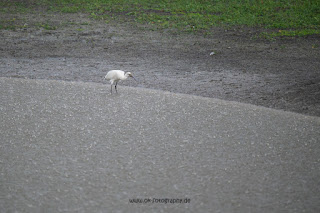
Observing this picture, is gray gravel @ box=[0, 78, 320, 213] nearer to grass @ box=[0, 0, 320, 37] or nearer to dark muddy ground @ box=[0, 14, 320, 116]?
dark muddy ground @ box=[0, 14, 320, 116]

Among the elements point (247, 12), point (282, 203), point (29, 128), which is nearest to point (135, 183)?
point (282, 203)

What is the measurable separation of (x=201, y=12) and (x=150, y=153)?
9.28m

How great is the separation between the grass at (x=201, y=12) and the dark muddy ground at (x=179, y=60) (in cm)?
78

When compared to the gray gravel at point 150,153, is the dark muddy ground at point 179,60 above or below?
above

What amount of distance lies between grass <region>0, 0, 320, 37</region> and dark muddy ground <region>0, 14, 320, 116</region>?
2.56 feet

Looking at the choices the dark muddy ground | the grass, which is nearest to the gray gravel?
the dark muddy ground

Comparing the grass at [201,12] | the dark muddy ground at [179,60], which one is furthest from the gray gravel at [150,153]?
the grass at [201,12]

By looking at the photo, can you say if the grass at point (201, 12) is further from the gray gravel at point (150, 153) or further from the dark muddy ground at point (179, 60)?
the gray gravel at point (150, 153)

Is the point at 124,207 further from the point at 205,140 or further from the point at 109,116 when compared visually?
the point at 109,116

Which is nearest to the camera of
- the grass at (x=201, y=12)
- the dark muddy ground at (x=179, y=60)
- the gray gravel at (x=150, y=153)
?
the gray gravel at (x=150, y=153)

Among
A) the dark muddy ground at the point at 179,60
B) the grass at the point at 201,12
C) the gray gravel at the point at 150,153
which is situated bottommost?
the gray gravel at the point at 150,153

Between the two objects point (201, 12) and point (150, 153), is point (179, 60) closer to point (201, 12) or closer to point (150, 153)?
point (150, 153)

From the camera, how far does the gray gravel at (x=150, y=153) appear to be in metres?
3.37

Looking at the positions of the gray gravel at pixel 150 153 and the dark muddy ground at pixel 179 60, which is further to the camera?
the dark muddy ground at pixel 179 60
